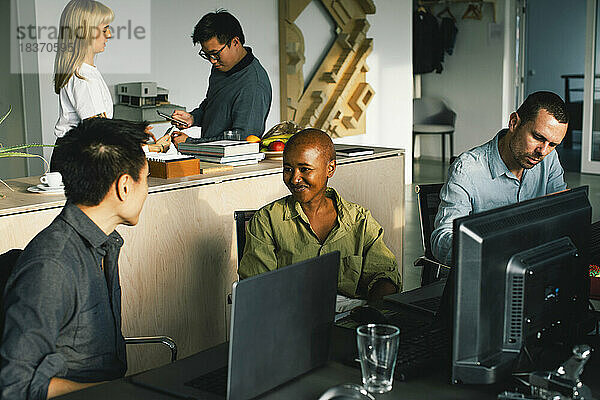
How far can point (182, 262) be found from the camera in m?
3.28

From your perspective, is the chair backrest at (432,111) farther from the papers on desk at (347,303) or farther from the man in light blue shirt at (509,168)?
the papers on desk at (347,303)

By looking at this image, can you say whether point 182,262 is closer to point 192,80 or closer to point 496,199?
point 496,199

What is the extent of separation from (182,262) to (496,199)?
1.36m

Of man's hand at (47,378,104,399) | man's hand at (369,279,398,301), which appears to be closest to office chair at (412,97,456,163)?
man's hand at (369,279,398,301)

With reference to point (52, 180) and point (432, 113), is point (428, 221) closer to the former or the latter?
point (52, 180)

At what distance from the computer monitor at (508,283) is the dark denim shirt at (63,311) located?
885 millimetres

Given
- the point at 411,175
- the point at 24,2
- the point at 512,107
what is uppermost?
the point at 24,2

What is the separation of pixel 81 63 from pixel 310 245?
173 centimetres

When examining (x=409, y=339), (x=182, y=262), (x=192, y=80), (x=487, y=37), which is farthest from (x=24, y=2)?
(x=487, y=37)

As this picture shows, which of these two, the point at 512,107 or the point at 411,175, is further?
the point at 512,107

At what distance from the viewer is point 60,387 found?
67.6 inches

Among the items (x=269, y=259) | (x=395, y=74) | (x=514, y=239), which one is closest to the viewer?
(x=514, y=239)

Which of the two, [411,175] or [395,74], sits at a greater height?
[395,74]

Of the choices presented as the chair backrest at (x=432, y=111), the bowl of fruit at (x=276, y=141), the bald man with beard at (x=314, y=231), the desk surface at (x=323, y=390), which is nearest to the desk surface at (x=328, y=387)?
the desk surface at (x=323, y=390)
